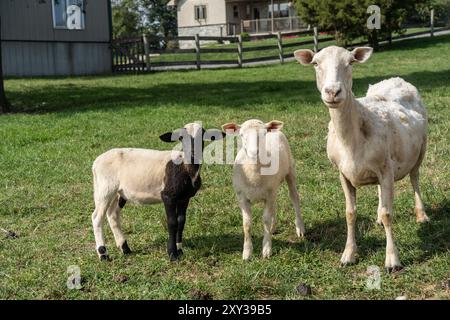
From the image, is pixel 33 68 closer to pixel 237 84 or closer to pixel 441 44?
pixel 237 84

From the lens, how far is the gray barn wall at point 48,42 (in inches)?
1067

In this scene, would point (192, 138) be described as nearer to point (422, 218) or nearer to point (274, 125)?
point (274, 125)

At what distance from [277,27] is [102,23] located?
31411 millimetres

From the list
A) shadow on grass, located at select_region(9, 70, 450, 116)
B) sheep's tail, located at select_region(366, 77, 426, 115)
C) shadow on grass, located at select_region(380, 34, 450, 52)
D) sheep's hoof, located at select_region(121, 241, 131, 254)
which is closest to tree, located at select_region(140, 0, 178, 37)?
shadow on grass, located at select_region(380, 34, 450, 52)

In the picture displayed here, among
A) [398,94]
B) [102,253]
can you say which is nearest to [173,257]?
[102,253]

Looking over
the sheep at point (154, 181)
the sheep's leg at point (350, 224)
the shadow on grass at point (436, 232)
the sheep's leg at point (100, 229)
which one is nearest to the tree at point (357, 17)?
the shadow on grass at point (436, 232)

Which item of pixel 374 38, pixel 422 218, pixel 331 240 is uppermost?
pixel 374 38

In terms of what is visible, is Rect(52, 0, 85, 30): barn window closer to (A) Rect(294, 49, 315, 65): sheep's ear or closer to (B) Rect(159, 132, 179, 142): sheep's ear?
(B) Rect(159, 132, 179, 142): sheep's ear

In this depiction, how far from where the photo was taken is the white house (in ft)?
198

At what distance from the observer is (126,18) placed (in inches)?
2564

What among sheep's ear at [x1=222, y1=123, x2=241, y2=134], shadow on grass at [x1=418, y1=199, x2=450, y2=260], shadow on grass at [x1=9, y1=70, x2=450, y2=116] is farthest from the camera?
shadow on grass at [x1=9, y1=70, x2=450, y2=116]

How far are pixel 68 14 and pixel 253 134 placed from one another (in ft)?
85.4

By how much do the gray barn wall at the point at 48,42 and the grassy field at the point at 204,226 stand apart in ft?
45.9

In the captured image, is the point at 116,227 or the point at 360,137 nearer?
the point at 360,137
